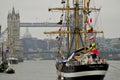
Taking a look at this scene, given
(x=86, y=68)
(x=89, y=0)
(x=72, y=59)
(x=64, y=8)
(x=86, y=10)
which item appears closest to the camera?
(x=86, y=68)

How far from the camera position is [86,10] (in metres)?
80.1

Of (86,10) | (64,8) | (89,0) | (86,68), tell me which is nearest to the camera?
(86,68)

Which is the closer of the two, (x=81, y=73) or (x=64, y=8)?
(x=81, y=73)

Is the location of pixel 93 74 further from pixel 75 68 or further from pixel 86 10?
pixel 86 10

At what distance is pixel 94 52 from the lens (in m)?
64.8

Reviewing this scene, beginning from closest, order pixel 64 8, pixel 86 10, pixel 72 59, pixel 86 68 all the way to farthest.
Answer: pixel 86 68
pixel 72 59
pixel 86 10
pixel 64 8

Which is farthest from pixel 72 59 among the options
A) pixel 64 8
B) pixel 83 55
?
pixel 64 8

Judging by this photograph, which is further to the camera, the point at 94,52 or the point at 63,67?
the point at 63,67

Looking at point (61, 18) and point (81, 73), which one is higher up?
point (61, 18)

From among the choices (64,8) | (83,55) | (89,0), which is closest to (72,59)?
(83,55)

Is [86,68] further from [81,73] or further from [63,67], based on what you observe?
[63,67]

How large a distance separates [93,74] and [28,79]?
2678cm

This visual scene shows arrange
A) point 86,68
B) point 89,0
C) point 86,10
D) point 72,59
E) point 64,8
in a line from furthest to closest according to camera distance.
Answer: point 64,8 < point 86,10 < point 89,0 < point 72,59 < point 86,68

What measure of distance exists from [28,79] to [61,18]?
11221 millimetres
